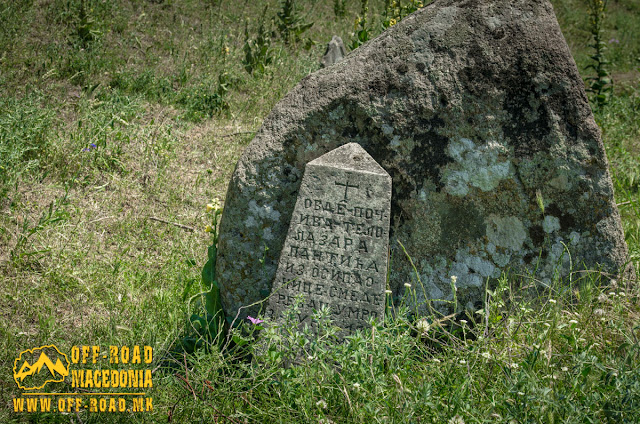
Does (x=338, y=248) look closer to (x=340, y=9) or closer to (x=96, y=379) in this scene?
(x=96, y=379)

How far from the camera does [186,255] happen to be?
3.73 metres

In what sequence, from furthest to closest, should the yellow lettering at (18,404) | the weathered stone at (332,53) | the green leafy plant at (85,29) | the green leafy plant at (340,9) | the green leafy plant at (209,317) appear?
the green leafy plant at (340,9) < the weathered stone at (332,53) < the green leafy plant at (85,29) < the green leafy plant at (209,317) < the yellow lettering at (18,404)

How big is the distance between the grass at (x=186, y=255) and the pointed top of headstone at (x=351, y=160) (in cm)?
78

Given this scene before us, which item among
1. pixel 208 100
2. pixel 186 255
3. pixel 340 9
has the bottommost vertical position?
pixel 186 255

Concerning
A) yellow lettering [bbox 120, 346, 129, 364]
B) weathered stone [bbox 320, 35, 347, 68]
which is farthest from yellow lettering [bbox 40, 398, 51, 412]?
weathered stone [bbox 320, 35, 347, 68]

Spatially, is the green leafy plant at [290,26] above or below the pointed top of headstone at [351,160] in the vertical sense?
above

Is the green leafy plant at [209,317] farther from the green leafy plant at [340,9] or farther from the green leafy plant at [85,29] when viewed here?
the green leafy plant at [340,9]

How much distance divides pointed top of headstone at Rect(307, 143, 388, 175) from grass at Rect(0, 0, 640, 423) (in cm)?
78

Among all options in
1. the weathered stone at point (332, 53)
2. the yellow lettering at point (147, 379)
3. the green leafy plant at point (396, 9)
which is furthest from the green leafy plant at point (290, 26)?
the yellow lettering at point (147, 379)

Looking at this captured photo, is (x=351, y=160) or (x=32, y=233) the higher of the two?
(x=351, y=160)

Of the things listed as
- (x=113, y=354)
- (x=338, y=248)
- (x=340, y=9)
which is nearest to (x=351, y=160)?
(x=338, y=248)

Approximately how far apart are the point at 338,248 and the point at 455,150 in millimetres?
873

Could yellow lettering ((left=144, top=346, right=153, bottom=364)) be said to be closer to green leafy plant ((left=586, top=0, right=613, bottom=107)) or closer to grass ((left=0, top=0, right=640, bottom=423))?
grass ((left=0, top=0, right=640, bottom=423))

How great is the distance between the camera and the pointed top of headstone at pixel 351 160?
267 centimetres
